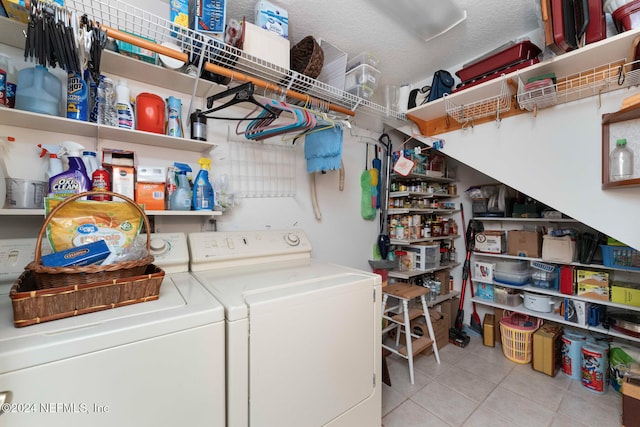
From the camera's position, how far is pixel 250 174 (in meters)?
1.82

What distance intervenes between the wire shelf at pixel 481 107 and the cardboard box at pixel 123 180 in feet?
6.90

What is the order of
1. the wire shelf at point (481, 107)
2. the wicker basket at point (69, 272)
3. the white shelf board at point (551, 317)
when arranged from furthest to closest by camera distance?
1. the white shelf board at point (551, 317)
2. the wire shelf at point (481, 107)
3. the wicker basket at point (69, 272)

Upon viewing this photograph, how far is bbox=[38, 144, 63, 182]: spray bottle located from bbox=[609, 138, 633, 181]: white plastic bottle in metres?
2.73

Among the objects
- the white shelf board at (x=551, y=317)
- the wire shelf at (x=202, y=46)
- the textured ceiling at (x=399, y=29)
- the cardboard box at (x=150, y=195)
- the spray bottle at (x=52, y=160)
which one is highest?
the textured ceiling at (x=399, y=29)

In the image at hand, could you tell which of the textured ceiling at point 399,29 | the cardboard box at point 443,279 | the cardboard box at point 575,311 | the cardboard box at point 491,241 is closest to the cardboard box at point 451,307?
the cardboard box at point 443,279

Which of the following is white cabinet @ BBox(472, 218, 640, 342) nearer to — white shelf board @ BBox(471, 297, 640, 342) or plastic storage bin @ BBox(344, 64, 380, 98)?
white shelf board @ BBox(471, 297, 640, 342)

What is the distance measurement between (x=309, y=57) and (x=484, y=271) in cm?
253

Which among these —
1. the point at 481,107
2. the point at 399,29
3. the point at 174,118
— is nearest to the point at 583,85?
the point at 481,107

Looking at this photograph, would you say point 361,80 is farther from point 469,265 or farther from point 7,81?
point 469,265

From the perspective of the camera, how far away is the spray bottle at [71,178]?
3.55 feet

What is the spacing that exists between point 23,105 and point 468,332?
12.2 ft

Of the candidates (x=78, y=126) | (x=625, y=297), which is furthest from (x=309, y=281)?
(x=625, y=297)

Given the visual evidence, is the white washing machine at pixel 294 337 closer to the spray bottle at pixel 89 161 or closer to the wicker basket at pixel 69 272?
the wicker basket at pixel 69 272

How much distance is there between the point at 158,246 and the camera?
124 cm
